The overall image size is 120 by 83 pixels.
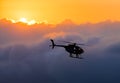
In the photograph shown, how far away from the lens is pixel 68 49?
194375 millimetres

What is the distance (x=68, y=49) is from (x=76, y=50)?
5636mm

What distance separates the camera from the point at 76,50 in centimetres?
19638
